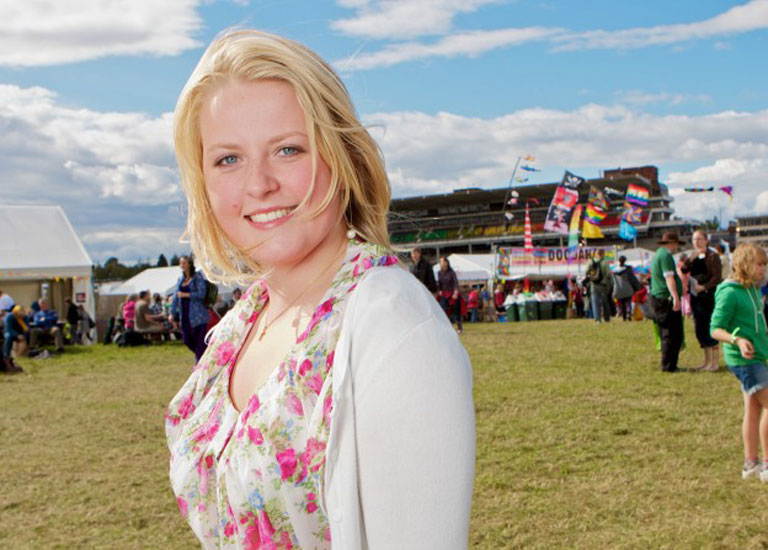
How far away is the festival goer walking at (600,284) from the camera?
18.6m

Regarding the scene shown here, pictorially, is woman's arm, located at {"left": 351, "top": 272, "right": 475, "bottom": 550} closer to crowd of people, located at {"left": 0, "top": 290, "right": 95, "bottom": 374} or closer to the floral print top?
the floral print top

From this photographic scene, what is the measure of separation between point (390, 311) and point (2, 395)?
37.7ft

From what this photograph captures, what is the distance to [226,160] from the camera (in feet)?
4.31

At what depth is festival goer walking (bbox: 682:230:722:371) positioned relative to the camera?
9.83m

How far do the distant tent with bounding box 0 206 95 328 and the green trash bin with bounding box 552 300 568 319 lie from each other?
14.1 m

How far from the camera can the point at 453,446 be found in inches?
37.9

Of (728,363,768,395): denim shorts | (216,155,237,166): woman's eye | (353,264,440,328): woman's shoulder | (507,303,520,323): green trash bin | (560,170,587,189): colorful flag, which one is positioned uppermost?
(560,170,587,189): colorful flag

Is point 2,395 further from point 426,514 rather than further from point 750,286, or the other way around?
point 426,514

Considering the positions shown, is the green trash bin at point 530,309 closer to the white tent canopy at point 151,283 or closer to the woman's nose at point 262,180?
the white tent canopy at point 151,283

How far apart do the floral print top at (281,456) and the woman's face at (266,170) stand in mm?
89

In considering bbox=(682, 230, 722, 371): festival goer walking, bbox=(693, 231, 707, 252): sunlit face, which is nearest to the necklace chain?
bbox=(682, 230, 722, 371): festival goer walking

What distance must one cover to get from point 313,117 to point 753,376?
16.0ft

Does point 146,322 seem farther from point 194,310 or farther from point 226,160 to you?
point 226,160

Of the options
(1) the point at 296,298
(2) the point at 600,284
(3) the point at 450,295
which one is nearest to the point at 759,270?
(1) the point at 296,298
